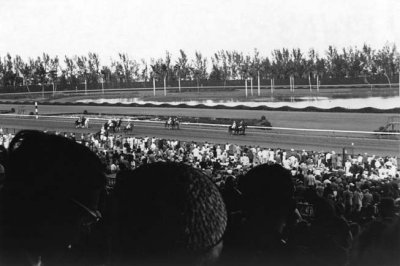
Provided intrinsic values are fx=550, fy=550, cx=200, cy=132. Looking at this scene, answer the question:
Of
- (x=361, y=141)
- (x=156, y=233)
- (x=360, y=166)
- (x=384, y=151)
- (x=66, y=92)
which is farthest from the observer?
(x=66, y=92)

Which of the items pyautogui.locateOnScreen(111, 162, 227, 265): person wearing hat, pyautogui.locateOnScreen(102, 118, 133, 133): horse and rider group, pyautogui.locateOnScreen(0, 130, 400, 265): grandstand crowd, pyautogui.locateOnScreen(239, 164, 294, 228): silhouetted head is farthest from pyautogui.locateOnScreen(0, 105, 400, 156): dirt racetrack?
pyautogui.locateOnScreen(111, 162, 227, 265): person wearing hat

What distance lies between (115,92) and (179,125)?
40225 mm

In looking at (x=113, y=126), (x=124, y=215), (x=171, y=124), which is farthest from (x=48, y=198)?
(x=171, y=124)

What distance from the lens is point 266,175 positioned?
6.11 feet

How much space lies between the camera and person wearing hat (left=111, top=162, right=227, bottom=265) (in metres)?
1.07

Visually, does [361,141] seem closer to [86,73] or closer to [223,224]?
[223,224]

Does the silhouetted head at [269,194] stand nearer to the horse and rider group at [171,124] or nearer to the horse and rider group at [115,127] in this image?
the horse and rider group at [115,127]

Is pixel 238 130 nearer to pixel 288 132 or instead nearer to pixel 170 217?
pixel 288 132

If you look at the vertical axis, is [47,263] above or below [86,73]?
below

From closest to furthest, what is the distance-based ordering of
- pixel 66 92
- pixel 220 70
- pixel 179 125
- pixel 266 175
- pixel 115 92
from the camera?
pixel 266 175 → pixel 179 125 → pixel 66 92 → pixel 115 92 → pixel 220 70

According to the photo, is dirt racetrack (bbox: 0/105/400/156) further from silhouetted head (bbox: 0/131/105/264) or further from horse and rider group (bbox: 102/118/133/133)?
silhouetted head (bbox: 0/131/105/264)

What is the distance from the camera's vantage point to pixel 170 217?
1.07 meters

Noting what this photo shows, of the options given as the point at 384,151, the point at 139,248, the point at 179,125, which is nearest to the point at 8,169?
the point at 139,248

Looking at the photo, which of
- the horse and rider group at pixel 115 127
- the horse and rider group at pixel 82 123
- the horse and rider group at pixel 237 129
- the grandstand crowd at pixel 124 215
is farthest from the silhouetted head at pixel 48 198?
the horse and rider group at pixel 82 123
